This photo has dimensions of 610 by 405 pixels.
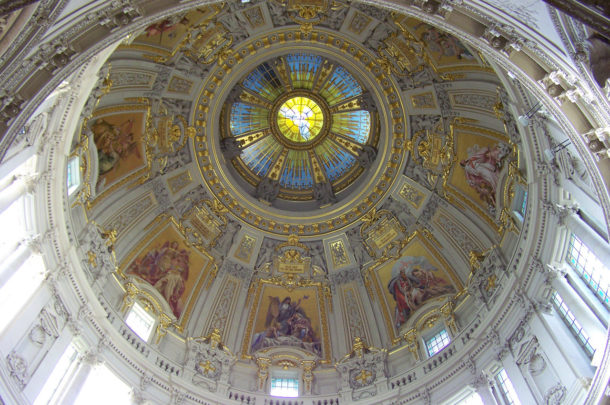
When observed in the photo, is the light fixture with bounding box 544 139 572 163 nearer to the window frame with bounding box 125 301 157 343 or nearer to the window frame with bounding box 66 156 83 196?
the window frame with bounding box 125 301 157 343

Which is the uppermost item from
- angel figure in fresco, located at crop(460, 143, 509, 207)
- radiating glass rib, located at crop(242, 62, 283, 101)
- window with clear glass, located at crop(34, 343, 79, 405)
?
radiating glass rib, located at crop(242, 62, 283, 101)

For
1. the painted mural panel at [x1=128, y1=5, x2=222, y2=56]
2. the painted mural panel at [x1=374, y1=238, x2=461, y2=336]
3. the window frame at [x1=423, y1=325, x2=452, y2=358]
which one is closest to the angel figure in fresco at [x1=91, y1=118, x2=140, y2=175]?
the painted mural panel at [x1=128, y1=5, x2=222, y2=56]

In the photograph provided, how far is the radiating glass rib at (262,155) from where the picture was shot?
29.8 meters

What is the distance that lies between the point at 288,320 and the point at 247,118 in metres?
11.0

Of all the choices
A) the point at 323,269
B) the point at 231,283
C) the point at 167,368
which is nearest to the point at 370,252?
the point at 323,269

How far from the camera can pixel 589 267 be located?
15086mm

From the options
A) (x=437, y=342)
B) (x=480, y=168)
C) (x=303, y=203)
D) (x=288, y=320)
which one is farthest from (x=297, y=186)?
(x=437, y=342)

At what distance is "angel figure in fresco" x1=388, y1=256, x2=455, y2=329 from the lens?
77.7ft

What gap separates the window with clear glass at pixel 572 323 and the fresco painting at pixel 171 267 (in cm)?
1482

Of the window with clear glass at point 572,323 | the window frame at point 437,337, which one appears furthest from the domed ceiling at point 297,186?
the window with clear glass at point 572,323

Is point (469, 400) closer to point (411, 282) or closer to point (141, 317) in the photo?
point (411, 282)

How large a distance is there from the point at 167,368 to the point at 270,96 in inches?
603

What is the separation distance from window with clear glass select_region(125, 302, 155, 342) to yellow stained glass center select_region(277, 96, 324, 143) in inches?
521

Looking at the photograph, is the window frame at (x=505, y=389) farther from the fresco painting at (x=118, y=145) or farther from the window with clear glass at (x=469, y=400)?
the fresco painting at (x=118, y=145)
